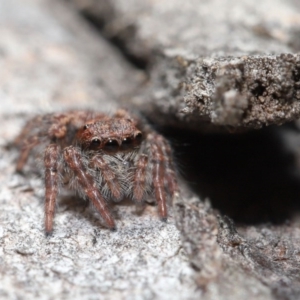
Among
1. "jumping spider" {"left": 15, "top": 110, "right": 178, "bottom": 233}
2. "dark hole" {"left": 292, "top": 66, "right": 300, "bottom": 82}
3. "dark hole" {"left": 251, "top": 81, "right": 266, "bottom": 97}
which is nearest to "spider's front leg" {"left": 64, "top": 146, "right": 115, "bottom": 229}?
"jumping spider" {"left": 15, "top": 110, "right": 178, "bottom": 233}

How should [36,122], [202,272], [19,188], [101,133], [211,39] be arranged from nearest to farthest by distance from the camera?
1. [202,272]
2. [101,133]
3. [19,188]
4. [36,122]
5. [211,39]

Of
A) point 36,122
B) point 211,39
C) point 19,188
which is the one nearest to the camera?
point 19,188

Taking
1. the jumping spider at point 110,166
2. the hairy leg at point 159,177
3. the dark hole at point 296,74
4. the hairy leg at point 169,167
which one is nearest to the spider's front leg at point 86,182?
the jumping spider at point 110,166

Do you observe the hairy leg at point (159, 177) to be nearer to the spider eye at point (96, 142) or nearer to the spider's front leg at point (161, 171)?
the spider's front leg at point (161, 171)

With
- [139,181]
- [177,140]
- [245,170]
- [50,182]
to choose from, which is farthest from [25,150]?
[245,170]

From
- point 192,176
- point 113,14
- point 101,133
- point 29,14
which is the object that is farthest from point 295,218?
point 29,14

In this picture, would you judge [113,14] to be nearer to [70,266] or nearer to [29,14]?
[29,14]

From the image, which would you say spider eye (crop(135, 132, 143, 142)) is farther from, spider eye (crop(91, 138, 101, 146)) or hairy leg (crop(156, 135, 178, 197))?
spider eye (crop(91, 138, 101, 146))
